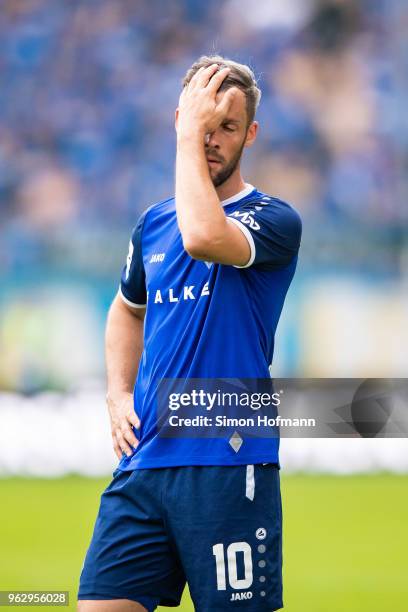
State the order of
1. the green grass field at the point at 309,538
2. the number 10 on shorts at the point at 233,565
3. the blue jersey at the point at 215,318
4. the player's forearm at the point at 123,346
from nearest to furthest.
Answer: the number 10 on shorts at the point at 233,565
the blue jersey at the point at 215,318
the player's forearm at the point at 123,346
the green grass field at the point at 309,538

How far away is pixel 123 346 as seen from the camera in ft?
11.0

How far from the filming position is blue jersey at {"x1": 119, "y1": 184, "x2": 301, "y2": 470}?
288cm

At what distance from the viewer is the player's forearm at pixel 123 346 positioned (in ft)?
10.8

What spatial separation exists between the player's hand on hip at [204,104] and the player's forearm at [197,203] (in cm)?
6

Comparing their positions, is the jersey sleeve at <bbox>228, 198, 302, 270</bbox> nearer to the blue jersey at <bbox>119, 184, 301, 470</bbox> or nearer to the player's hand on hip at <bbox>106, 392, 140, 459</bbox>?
the blue jersey at <bbox>119, 184, 301, 470</bbox>

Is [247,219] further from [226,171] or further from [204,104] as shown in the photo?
[204,104]

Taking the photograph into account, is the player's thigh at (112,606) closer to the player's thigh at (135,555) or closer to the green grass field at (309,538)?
the player's thigh at (135,555)

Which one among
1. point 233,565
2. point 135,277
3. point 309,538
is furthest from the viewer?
point 309,538

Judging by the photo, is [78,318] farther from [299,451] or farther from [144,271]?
[144,271]

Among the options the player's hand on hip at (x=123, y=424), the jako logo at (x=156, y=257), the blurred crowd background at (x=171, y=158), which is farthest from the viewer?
the blurred crowd background at (x=171, y=158)

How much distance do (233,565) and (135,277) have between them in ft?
3.30

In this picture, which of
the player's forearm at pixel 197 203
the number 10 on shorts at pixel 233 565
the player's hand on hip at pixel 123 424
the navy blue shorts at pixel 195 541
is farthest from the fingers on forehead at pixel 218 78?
the number 10 on shorts at pixel 233 565

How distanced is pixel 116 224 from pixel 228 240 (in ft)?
31.3

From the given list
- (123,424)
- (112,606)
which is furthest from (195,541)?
(123,424)
